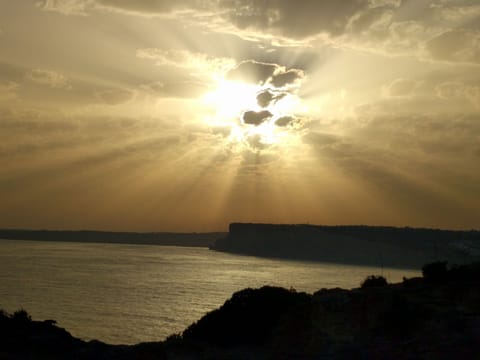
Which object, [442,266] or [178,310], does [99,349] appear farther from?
[178,310]

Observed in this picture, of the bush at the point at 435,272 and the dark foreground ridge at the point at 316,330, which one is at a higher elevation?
the bush at the point at 435,272

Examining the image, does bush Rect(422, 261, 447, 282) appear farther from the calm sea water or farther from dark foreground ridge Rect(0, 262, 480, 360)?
the calm sea water

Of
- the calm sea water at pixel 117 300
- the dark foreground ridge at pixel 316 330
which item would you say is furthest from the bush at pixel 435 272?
the calm sea water at pixel 117 300

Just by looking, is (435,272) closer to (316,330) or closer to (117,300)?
(316,330)

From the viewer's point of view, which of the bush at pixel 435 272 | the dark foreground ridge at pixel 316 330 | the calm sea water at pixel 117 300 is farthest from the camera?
the calm sea water at pixel 117 300

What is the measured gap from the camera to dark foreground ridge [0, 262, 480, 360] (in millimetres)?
20406

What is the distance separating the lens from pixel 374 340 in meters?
21.1

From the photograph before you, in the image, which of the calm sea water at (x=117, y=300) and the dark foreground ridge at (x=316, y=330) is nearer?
the dark foreground ridge at (x=316, y=330)

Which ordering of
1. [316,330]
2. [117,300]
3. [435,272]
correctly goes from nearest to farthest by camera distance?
[316,330] → [435,272] → [117,300]

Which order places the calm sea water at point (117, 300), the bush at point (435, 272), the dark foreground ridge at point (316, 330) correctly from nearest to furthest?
1. the dark foreground ridge at point (316, 330)
2. the bush at point (435, 272)
3. the calm sea water at point (117, 300)

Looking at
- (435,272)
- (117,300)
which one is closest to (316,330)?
(435,272)

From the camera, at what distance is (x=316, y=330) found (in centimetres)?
2250

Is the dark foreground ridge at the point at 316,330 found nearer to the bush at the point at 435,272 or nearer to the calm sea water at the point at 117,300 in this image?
the bush at the point at 435,272

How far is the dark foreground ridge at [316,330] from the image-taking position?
2041 centimetres
